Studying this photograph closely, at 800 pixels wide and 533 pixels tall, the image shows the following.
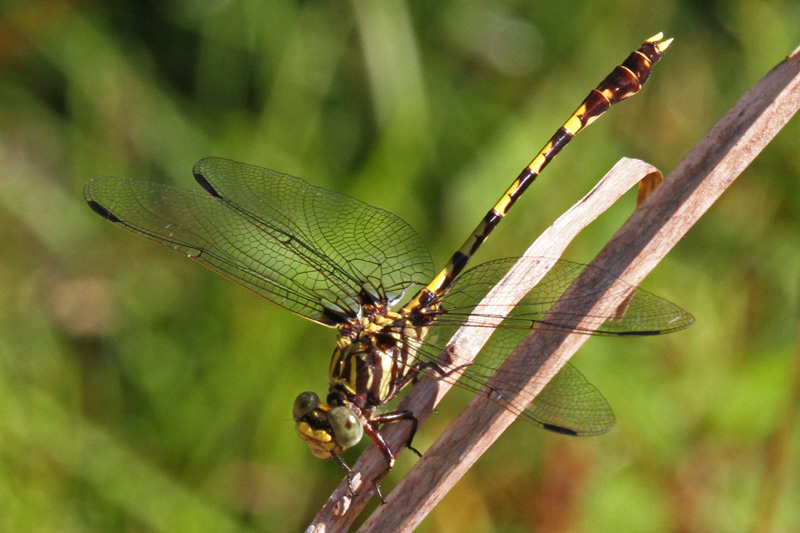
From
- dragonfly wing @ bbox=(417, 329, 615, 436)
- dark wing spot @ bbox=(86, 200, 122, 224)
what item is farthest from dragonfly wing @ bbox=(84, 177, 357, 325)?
dragonfly wing @ bbox=(417, 329, 615, 436)

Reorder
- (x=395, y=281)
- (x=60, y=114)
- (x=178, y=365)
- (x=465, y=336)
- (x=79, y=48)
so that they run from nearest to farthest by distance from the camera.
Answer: (x=465, y=336), (x=395, y=281), (x=178, y=365), (x=79, y=48), (x=60, y=114)

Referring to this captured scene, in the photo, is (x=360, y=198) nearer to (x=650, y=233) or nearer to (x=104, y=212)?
(x=104, y=212)

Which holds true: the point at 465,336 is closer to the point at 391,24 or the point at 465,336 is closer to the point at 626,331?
the point at 626,331

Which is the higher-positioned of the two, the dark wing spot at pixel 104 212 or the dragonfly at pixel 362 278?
the dragonfly at pixel 362 278

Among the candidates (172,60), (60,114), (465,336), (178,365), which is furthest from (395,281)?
(60,114)

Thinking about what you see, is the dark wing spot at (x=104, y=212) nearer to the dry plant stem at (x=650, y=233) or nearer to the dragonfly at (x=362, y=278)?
the dragonfly at (x=362, y=278)

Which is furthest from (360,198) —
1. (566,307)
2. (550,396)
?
(566,307)

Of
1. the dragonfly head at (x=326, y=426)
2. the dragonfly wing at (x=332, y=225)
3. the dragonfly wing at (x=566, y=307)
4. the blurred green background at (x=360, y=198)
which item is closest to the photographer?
the dragonfly wing at (x=566, y=307)

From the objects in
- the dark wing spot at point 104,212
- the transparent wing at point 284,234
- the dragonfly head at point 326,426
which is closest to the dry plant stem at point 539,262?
the dragonfly head at point 326,426
